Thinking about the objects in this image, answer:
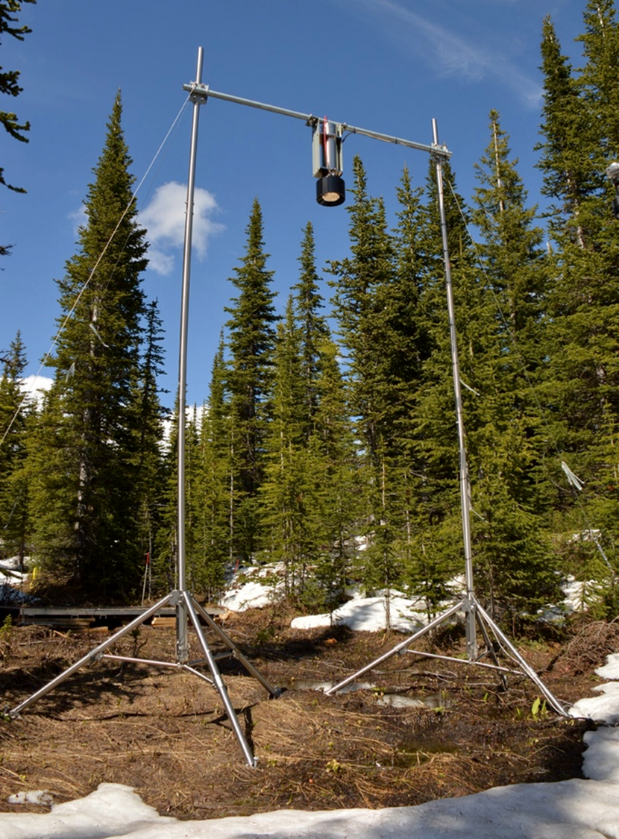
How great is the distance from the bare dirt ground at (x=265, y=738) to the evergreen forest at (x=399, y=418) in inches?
161

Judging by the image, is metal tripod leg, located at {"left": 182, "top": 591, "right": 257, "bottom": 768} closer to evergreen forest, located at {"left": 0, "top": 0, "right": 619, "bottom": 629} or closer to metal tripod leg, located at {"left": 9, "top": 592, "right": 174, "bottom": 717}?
metal tripod leg, located at {"left": 9, "top": 592, "right": 174, "bottom": 717}

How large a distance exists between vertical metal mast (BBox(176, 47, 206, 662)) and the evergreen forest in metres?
1.65

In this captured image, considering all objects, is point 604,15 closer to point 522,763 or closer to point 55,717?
point 522,763

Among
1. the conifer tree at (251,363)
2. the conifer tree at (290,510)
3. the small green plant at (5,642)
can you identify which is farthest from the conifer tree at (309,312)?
the small green plant at (5,642)

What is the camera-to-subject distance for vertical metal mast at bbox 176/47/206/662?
6082 millimetres

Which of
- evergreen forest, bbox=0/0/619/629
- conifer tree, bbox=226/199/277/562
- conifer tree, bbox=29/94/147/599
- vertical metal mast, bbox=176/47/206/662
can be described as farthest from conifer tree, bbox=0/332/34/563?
vertical metal mast, bbox=176/47/206/662

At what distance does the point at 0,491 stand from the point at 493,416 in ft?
88.9

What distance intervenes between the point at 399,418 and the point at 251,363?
42.0 feet

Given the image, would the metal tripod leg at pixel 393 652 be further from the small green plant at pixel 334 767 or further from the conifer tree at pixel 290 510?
the conifer tree at pixel 290 510

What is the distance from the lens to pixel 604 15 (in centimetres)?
1972

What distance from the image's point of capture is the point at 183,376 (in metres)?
6.44

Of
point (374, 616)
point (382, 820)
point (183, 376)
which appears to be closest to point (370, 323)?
point (374, 616)

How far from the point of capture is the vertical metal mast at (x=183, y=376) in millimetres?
6082

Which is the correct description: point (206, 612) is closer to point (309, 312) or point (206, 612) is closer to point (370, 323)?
point (370, 323)
